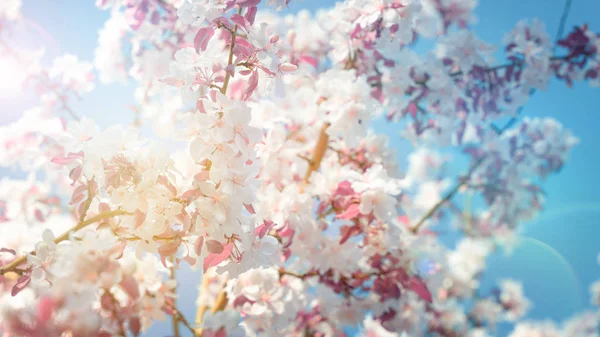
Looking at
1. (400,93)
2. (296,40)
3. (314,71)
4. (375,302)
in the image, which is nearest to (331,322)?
(375,302)

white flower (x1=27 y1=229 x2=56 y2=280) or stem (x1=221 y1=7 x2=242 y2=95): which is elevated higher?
stem (x1=221 y1=7 x2=242 y2=95)

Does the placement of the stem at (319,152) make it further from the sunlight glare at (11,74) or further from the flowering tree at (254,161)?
the sunlight glare at (11,74)

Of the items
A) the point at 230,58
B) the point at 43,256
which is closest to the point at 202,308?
the point at 43,256

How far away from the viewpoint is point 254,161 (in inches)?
30.8

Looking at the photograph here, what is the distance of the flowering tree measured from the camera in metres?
0.68

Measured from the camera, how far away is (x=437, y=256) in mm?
2574

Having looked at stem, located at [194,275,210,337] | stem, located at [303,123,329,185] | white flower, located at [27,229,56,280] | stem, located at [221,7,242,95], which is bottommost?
white flower, located at [27,229,56,280]

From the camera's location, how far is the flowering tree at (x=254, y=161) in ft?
2.24

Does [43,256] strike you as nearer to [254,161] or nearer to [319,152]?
[254,161]

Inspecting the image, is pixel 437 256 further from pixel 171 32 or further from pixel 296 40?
pixel 171 32

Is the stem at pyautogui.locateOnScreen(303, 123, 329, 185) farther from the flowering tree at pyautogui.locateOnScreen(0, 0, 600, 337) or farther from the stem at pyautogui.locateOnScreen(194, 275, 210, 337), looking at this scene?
the stem at pyautogui.locateOnScreen(194, 275, 210, 337)

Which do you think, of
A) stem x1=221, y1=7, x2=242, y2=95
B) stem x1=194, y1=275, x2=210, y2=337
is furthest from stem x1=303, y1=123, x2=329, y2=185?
stem x1=221, y1=7, x2=242, y2=95

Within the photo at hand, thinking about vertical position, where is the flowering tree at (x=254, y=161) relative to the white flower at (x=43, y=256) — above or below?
above

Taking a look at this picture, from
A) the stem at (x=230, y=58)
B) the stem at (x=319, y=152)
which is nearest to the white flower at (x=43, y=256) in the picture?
the stem at (x=230, y=58)
